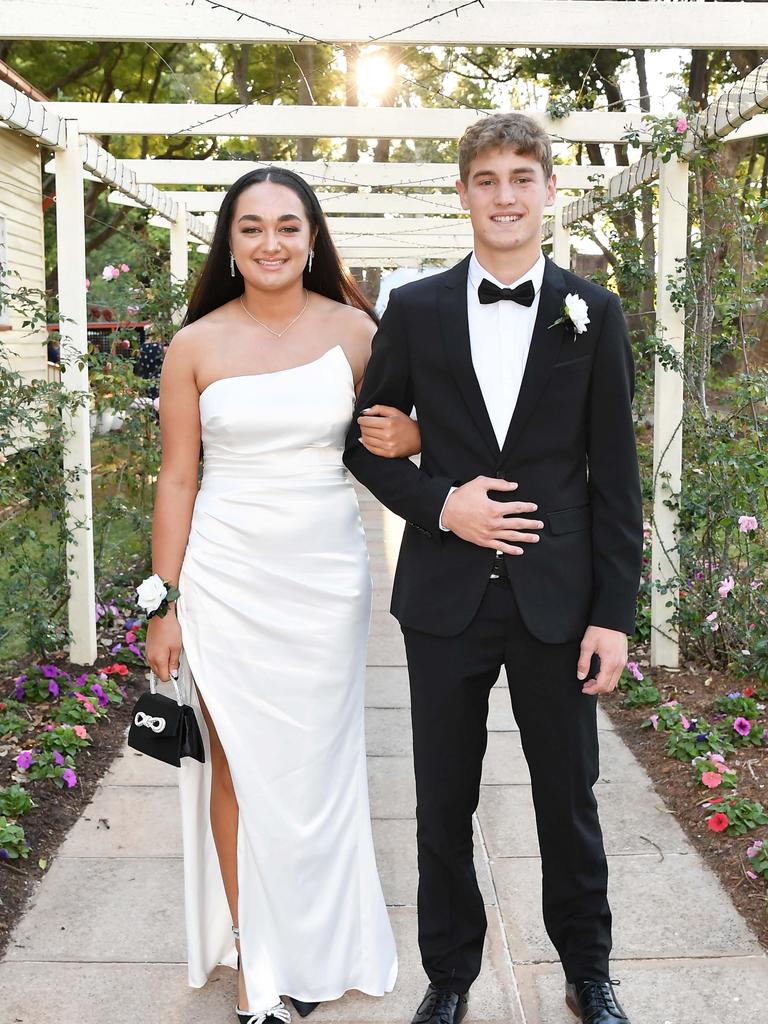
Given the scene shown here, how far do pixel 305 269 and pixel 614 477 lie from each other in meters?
1.09

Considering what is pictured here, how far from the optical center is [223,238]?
9.60 ft

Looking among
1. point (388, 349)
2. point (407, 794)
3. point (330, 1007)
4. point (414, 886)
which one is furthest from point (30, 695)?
point (388, 349)

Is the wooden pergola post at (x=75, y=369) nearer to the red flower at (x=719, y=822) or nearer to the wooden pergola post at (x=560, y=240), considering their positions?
the red flower at (x=719, y=822)

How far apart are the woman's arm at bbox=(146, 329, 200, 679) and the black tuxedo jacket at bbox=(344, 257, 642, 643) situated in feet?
1.90

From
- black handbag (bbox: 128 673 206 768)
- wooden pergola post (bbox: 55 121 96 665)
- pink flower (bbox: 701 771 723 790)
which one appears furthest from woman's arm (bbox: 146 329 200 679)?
wooden pergola post (bbox: 55 121 96 665)

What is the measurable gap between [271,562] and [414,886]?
1.34 metres

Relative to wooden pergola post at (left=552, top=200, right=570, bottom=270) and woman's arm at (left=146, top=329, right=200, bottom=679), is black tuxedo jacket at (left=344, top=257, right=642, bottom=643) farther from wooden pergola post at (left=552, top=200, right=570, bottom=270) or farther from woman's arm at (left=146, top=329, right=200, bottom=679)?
wooden pergola post at (left=552, top=200, right=570, bottom=270)

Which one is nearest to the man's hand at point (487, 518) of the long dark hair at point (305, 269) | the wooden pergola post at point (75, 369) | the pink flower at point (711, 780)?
the long dark hair at point (305, 269)

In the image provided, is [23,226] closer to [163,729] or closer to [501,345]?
[163,729]

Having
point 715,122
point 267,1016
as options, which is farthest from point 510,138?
point 715,122

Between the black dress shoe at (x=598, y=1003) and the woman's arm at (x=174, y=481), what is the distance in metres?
1.30

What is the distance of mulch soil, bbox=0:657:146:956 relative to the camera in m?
3.48

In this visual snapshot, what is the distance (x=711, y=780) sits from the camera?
13.4ft

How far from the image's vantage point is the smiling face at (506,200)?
8.04 ft
